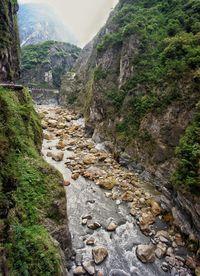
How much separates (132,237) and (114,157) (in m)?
11.2

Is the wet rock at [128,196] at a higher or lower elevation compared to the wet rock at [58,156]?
higher

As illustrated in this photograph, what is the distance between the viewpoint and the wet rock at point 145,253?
12.3 m

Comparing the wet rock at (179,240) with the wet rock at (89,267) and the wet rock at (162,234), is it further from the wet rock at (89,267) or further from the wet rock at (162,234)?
the wet rock at (89,267)

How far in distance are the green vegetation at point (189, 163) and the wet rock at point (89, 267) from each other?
6.87m

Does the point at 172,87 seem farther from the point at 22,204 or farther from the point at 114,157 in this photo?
the point at 22,204

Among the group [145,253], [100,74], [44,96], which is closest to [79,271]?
[145,253]

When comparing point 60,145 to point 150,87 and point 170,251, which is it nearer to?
point 150,87

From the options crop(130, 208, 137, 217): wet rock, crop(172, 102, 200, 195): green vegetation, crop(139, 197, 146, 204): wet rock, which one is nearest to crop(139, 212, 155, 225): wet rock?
crop(130, 208, 137, 217): wet rock

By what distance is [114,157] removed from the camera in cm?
2444

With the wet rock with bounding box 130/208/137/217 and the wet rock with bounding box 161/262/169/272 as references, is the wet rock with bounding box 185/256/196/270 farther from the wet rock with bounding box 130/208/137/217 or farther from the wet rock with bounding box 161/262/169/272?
the wet rock with bounding box 130/208/137/217

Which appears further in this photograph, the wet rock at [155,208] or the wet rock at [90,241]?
the wet rock at [155,208]

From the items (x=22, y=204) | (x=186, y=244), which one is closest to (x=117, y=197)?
(x=186, y=244)

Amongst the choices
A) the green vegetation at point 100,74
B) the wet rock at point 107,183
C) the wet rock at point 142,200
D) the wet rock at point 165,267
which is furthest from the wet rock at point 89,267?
the green vegetation at point 100,74

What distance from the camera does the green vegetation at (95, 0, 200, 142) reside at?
20000 mm
